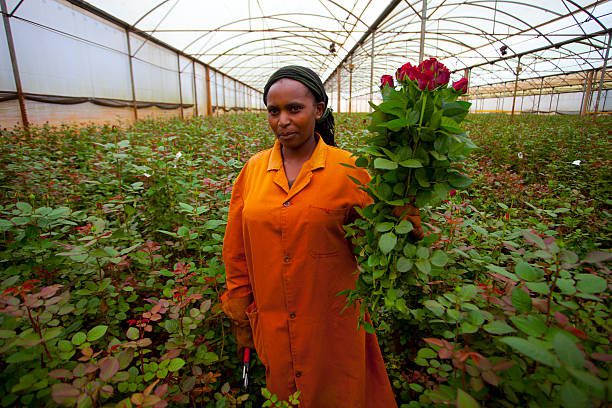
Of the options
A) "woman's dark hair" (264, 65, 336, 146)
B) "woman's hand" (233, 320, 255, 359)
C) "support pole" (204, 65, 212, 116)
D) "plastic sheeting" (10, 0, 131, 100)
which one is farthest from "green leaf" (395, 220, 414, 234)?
"support pole" (204, 65, 212, 116)

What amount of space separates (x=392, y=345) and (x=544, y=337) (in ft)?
4.61

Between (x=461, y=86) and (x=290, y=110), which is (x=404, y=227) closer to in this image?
(x=461, y=86)

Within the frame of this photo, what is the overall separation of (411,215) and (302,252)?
0.49 m

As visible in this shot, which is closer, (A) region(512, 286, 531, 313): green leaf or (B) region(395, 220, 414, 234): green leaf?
(A) region(512, 286, 531, 313): green leaf

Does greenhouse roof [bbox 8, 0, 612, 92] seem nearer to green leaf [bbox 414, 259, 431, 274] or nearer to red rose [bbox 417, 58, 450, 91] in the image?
red rose [bbox 417, 58, 450, 91]

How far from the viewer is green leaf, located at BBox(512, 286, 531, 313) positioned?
644 millimetres

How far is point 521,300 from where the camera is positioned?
2.14 ft

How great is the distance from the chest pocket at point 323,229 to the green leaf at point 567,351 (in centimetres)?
78

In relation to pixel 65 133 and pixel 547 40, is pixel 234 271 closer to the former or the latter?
pixel 65 133

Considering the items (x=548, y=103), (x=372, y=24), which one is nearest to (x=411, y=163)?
(x=372, y=24)

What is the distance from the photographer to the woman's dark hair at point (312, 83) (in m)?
1.26

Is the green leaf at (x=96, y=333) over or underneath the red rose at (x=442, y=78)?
underneath

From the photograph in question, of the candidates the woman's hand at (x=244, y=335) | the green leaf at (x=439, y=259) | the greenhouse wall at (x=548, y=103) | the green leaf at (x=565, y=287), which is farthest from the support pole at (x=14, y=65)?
the greenhouse wall at (x=548, y=103)

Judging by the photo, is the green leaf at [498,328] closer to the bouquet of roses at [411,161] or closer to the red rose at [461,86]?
the bouquet of roses at [411,161]
